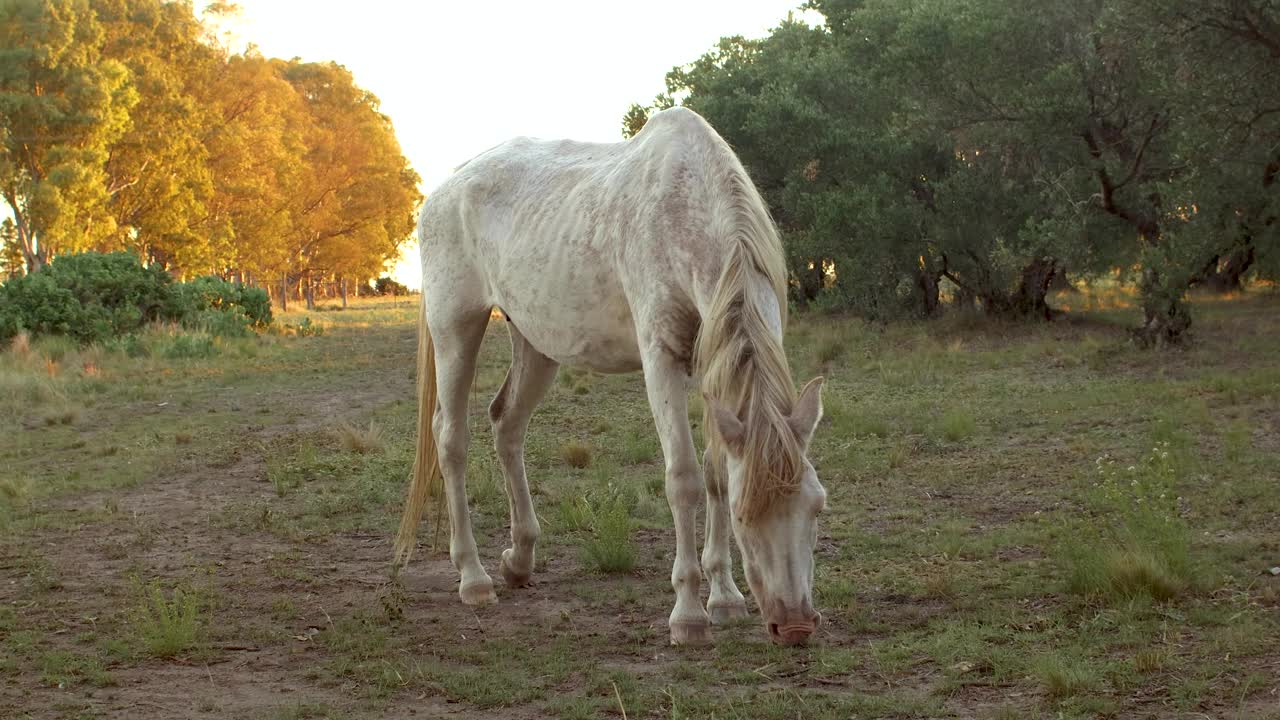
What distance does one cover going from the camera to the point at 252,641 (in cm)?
516

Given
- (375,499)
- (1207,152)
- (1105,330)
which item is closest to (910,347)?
(1105,330)

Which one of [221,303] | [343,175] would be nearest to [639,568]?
[221,303]

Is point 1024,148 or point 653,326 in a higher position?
point 1024,148

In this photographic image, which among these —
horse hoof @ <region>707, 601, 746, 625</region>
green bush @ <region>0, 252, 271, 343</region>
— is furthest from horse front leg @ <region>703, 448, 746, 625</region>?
green bush @ <region>0, 252, 271, 343</region>

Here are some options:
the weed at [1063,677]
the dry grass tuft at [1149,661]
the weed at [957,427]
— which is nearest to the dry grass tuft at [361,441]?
the weed at [957,427]

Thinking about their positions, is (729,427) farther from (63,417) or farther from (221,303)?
(221,303)

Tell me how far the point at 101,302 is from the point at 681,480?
62.6 feet

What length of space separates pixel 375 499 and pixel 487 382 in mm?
7138

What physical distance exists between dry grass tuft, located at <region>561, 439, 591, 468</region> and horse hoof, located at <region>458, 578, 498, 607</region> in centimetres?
355

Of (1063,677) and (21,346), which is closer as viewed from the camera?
(1063,677)

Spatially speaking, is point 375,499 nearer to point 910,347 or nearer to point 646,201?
point 646,201

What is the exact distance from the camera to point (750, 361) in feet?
13.7

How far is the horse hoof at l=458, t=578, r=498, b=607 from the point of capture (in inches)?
230

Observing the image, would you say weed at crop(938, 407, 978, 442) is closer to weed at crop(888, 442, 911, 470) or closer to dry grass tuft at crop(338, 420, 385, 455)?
weed at crop(888, 442, 911, 470)
